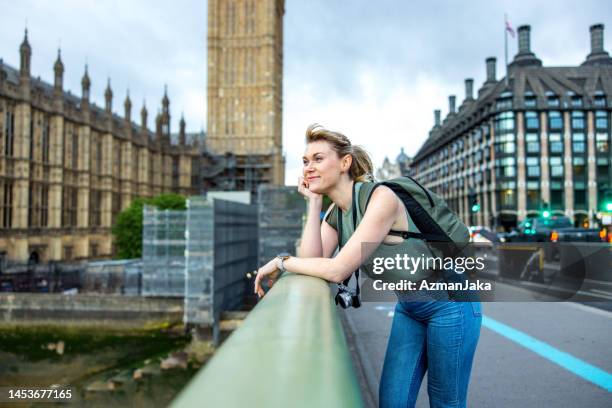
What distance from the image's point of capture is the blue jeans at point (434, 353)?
198 cm

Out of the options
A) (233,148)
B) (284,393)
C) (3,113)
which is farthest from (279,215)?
(233,148)

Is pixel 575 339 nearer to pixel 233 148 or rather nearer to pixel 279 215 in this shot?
pixel 279 215

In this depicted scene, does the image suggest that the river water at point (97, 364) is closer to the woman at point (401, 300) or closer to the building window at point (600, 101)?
the woman at point (401, 300)

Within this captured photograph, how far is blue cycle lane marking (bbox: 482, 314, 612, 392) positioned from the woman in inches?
47.2

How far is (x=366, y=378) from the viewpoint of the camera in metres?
3.38

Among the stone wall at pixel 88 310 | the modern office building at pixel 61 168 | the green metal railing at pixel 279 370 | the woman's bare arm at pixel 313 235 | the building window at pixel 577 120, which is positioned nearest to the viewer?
the green metal railing at pixel 279 370

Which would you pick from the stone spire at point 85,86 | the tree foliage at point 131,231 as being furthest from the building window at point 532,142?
the stone spire at point 85,86

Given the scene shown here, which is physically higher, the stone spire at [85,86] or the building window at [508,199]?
the stone spire at [85,86]

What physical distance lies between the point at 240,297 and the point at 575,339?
2804 cm

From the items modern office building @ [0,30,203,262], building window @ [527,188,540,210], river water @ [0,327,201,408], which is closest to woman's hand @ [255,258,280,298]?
river water @ [0,327,201,408]

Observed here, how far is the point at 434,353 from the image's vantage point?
2.00 m

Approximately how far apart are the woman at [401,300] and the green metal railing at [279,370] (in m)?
0.71

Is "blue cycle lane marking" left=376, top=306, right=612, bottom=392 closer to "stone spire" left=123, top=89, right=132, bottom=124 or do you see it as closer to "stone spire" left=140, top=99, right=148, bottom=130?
"stone spire" left=123, top=89, right=132, bottom=124

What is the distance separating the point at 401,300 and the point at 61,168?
4173cm
